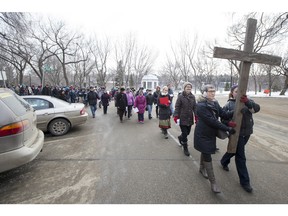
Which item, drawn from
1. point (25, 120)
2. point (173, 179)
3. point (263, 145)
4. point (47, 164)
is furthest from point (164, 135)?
point (25, 120)

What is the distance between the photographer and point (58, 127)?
561 centimetres

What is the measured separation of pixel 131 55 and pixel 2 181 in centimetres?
2462

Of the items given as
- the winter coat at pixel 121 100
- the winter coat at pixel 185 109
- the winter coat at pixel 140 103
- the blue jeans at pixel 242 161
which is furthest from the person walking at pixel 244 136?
the winter coat at pixel 121 100

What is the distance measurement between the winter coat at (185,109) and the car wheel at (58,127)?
13.4 feet

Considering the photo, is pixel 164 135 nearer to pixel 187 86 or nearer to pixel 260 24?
pixel 187 86

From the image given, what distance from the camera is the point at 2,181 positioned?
2900 millimetres

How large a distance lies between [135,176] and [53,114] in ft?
13.2

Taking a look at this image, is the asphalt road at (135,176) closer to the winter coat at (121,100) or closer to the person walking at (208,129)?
the person walking at (208,129)

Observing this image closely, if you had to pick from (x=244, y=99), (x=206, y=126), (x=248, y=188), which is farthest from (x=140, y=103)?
(x=248, y=188)

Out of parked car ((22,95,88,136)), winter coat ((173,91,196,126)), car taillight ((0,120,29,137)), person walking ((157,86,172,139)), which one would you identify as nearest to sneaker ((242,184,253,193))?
Result: winter coat ((173,91,196,126))

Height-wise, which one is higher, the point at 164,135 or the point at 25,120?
the point at 25,120

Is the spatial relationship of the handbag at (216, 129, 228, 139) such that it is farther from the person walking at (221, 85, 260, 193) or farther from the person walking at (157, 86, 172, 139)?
the person walking at (157, 86, 172, 139)

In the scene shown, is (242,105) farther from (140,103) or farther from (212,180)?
(140,103)

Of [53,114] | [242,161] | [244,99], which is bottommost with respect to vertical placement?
[242,161]
